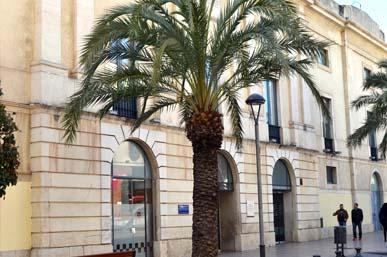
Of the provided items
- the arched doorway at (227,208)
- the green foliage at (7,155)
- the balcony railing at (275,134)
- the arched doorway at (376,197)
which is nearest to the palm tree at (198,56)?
the green foliage at (7,155)

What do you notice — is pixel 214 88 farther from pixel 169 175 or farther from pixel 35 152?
pixel 169 175

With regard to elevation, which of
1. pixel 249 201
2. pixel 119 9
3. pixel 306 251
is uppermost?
pixel 119 9

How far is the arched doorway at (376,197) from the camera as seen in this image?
130ft

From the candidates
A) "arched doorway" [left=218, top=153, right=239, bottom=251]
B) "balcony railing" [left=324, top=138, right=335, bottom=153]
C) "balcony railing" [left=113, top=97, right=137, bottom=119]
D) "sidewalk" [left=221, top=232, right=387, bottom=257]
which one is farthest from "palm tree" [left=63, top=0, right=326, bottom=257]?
"balcony railing" [left=324, top=138, right=335, bottom=153]

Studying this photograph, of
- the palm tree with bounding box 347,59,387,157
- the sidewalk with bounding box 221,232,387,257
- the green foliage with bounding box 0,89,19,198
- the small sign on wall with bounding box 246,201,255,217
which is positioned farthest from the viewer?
the palm tree with bounding box 347,59,387,157

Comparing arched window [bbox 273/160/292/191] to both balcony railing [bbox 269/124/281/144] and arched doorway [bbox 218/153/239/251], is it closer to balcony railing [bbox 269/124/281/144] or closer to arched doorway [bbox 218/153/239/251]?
balcony railing [bbox 269/124/281/144]

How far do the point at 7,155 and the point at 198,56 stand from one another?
4.74 metres

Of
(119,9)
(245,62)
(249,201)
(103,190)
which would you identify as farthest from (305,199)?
(119,9)

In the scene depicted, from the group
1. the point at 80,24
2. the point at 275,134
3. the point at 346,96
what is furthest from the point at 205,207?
the point at 346,96

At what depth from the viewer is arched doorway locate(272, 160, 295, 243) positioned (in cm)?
2909

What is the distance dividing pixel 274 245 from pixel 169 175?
26.0 ft

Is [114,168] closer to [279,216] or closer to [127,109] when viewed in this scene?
[127,109]

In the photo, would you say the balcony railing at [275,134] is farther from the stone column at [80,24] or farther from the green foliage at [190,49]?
the green foliage at [190,49]

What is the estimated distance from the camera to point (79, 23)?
1903 centimetres
